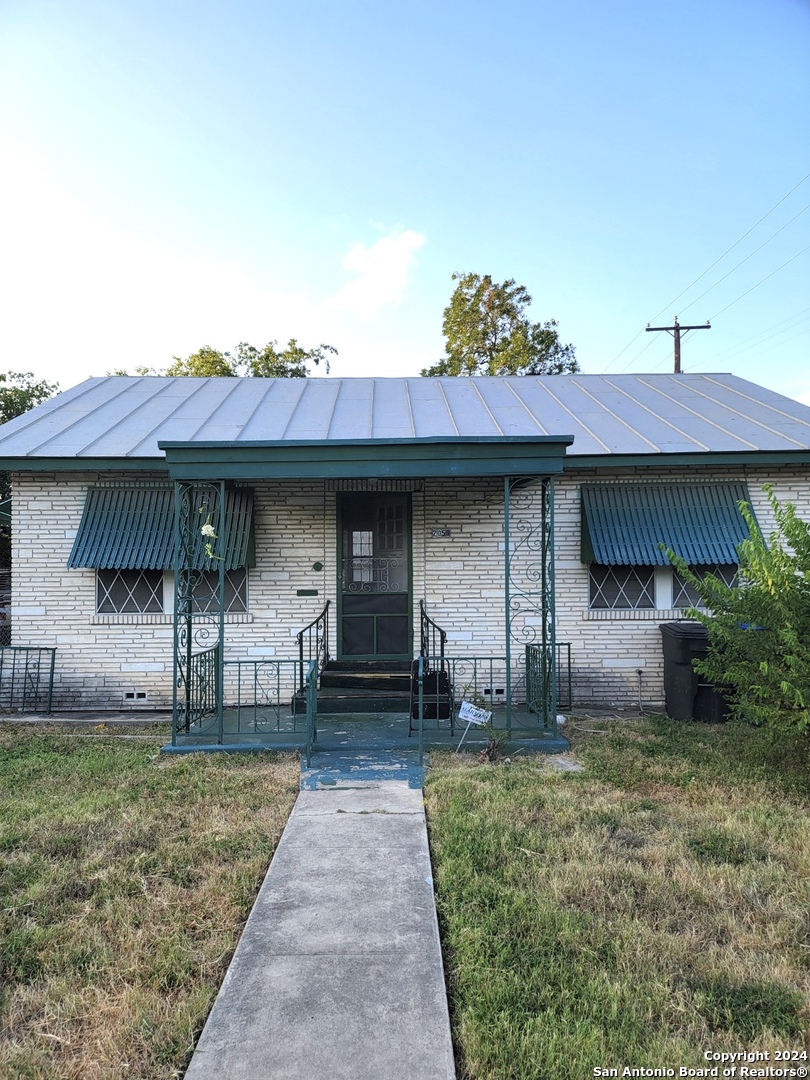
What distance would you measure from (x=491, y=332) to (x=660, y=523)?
21202mm

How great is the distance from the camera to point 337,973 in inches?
126

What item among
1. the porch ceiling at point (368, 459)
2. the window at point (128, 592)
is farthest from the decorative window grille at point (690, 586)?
the window at point (128, 592)

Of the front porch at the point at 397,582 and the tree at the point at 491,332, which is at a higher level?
the tree at the point at 491,332

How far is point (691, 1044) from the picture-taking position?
8.91ft

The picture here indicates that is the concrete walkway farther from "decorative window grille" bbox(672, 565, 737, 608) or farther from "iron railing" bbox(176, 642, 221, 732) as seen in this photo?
Answer: "decorative window grille" bbox(672, 565, 737, 608)

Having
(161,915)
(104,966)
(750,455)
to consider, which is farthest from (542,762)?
(750,455)

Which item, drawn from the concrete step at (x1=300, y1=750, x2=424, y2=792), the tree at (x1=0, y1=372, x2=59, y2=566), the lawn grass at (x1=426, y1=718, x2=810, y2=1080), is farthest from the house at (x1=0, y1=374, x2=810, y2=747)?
the tree at (x1=0, y1=372, x2=59, y2=566)

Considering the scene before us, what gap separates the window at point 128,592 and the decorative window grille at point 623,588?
5926 mm

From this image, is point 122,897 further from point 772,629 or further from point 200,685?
point 772,629

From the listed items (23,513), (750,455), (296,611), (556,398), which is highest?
(556,398)

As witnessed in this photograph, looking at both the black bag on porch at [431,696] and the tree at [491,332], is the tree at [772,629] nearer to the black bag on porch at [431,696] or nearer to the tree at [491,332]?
the black bag on porch at [431,696]

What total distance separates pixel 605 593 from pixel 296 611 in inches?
166

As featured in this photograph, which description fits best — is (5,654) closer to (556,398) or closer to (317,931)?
(317,931)

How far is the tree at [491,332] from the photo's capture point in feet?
93.2
